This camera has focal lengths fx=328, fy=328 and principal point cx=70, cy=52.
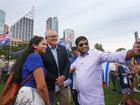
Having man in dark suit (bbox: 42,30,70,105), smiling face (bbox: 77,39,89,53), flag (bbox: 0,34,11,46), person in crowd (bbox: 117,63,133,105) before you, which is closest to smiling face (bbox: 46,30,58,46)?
man in dark suit (bbox: 42,30,70,105)

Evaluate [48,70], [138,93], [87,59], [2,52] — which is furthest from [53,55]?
[2,52]

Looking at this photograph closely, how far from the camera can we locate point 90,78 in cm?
494

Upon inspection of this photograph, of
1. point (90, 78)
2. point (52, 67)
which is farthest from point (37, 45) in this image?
point (52, 67)

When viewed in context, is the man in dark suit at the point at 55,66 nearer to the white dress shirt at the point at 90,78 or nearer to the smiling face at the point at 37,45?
the white dress shirt at the point at 90,78

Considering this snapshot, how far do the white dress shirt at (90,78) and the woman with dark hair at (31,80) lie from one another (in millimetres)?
770

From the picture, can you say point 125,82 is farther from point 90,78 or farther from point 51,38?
point 90,78

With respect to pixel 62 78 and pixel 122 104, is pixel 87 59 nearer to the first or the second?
pixel 62 78

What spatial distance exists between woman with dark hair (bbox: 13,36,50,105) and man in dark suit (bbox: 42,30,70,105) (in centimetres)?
165

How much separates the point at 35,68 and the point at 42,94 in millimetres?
352

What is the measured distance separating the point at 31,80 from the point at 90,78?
1.03 metres

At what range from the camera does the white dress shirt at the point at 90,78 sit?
4.84 metres

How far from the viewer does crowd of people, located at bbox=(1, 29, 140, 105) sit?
4.23 meters

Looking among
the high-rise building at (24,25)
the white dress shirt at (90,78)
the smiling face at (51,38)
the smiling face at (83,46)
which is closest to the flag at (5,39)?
the high-rise building at (24,25)

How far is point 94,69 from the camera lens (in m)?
4.97
